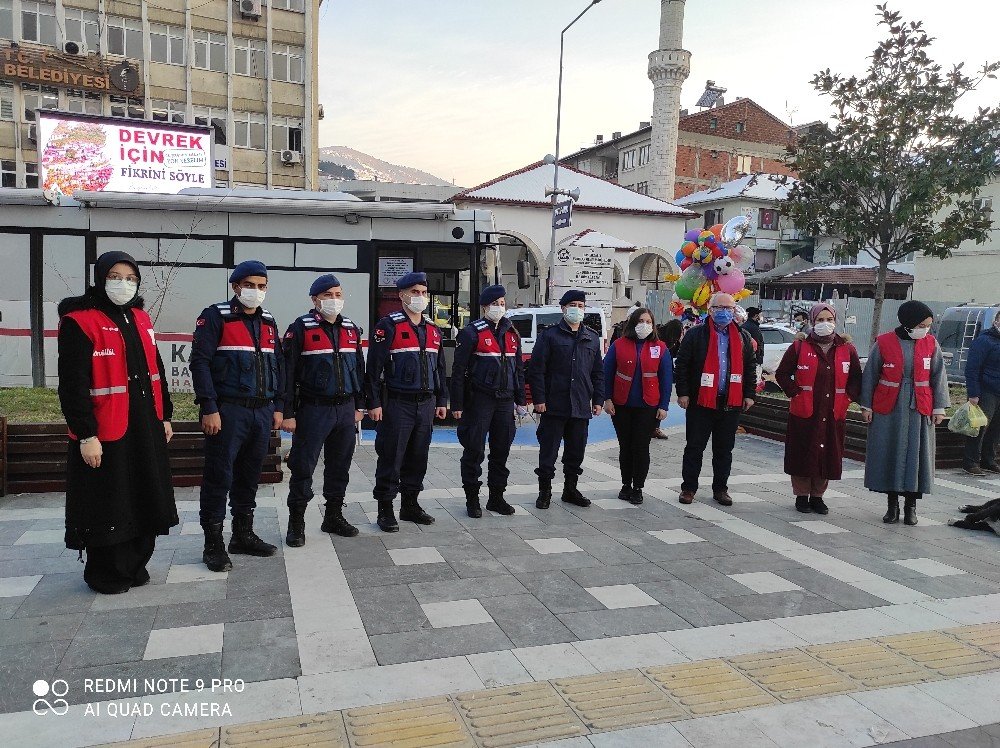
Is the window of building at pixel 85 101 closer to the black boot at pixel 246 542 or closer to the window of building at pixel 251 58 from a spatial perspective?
the window of building at pixel 251 58

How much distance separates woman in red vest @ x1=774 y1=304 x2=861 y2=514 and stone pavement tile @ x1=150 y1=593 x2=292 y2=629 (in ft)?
16.1

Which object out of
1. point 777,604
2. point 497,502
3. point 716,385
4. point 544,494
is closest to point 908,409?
point 716,385

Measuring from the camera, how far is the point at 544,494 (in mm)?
6719

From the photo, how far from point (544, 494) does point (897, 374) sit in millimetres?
3368

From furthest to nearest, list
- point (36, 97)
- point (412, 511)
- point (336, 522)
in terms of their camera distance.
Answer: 1. point (36, 97)
2. point (412, 511)
3. point (336, 522)

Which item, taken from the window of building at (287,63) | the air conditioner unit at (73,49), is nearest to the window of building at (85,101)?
the air conditioner unit at (73,49)

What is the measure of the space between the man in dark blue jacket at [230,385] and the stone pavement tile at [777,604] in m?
3.26

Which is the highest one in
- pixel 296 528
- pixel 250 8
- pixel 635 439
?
pixel 250 8

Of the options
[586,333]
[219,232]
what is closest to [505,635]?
[586,333]

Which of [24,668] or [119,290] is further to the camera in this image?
[119,290]

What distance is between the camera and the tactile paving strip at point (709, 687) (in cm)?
331

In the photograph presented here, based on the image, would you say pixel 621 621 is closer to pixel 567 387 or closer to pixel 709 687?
pixel 709 687

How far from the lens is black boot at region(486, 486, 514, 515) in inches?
254

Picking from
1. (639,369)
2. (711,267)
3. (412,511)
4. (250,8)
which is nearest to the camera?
(412,511)
